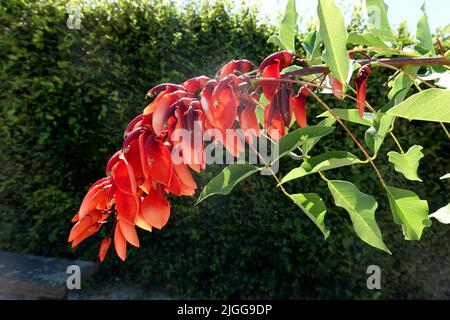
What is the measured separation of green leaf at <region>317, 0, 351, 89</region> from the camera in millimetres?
325

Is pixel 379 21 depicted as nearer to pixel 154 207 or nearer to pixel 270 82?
pixel 270 82

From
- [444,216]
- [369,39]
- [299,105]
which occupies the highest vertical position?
[369,39]

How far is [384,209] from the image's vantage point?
2498 mm

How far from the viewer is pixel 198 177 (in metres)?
2.43

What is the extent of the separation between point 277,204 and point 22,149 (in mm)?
1710

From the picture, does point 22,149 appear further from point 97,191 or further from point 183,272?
point 97,191

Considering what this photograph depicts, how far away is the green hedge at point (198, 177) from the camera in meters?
2.43

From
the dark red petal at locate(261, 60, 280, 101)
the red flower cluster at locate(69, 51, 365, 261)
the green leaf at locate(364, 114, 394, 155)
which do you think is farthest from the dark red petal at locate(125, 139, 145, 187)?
the green leaf at locate(364, 114, 394, 155)

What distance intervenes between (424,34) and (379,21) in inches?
3.0

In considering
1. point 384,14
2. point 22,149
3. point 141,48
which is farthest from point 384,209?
point 22,149

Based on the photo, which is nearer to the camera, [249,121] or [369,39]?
[249,121]

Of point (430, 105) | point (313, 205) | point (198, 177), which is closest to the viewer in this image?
point (430, 105)

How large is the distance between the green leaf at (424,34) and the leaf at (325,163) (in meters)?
0.22

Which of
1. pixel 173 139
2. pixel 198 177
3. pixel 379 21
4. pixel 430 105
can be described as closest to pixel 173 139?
pixel 173 139
